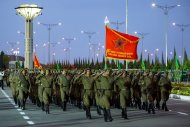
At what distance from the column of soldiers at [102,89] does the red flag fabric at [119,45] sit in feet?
6.99

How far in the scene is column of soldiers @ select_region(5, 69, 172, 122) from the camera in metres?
18.1

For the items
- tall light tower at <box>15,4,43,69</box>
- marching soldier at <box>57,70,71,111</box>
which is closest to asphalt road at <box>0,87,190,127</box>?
marching soldier at <box>57,70,71,111</box>

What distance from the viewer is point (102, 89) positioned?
1802 centimetres

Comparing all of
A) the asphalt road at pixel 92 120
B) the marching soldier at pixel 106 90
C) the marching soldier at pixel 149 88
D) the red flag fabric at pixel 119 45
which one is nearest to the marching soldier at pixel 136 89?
the marching soldier at pixel 149 88

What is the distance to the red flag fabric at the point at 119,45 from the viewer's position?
26.3m

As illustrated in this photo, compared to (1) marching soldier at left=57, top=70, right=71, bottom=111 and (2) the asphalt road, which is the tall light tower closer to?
(1) marching soldier at left=57, top=70, right=71, bottom=111

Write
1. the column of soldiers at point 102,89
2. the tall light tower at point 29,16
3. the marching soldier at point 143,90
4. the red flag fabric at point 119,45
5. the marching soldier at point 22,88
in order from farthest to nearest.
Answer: the tall light tower at point 29,16 → the red flag fabric at point 119,45 → the marching soldier at point 22,88 → the marching soldier at point 143,90 → the column of soldiers at point 102,89

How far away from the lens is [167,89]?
23.4 meters

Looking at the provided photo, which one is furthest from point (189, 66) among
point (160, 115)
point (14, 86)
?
point (160, 115)

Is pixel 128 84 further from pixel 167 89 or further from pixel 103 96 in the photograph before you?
pixel 167 89

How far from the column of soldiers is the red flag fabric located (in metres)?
2.13

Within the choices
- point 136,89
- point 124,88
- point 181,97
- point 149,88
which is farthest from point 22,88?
point 181,97

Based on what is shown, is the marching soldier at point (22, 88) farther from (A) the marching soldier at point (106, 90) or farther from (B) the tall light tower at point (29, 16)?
(B) the tall light tower at point (29, 16)

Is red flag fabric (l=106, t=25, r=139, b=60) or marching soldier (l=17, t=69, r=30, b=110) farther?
red flag fabric (l=106, t=25, r=139, b=60)
